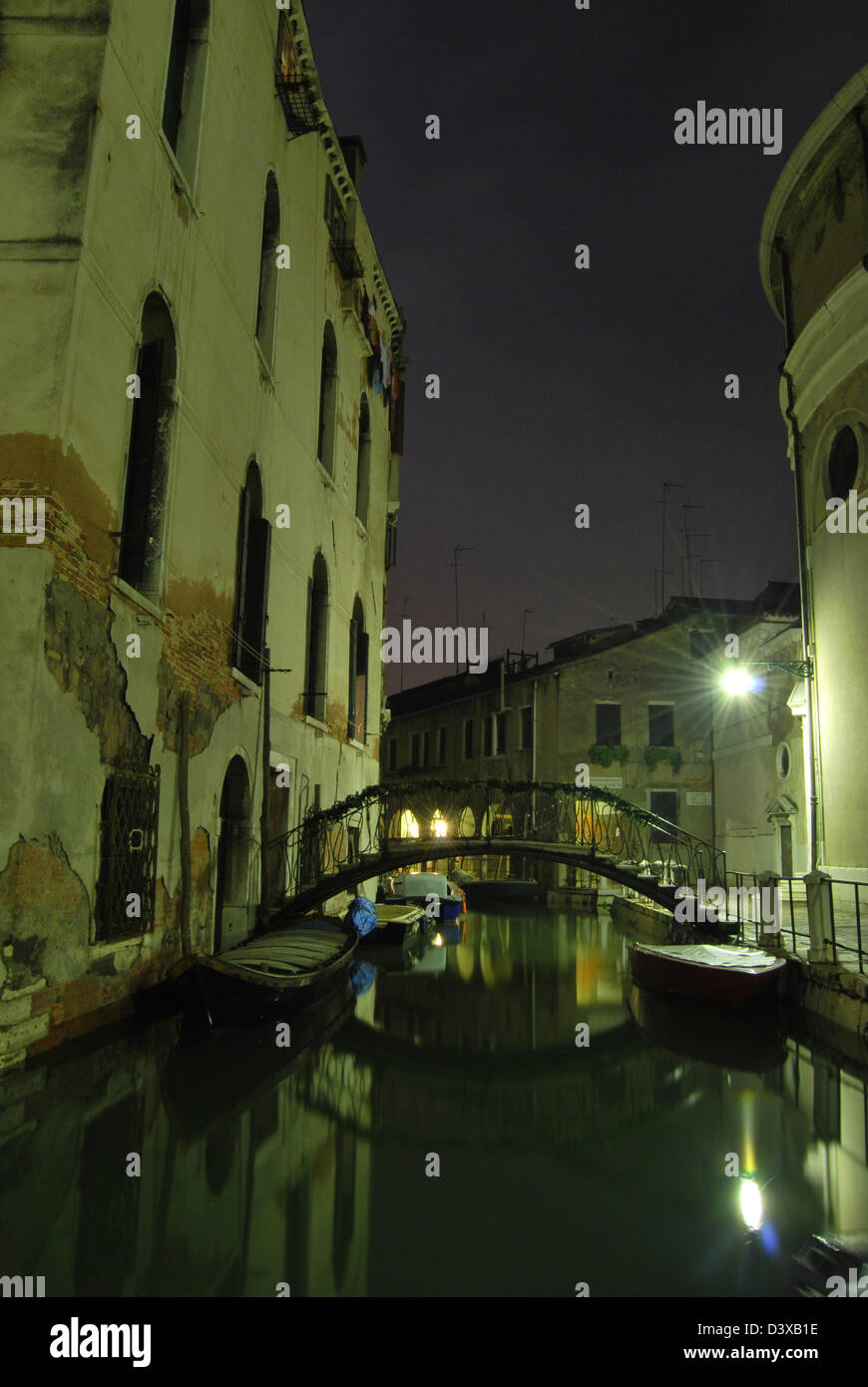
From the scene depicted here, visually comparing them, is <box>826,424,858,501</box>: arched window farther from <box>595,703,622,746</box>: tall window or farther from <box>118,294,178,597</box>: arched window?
<box>595,703,622,746</box>: tall window

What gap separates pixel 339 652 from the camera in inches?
695

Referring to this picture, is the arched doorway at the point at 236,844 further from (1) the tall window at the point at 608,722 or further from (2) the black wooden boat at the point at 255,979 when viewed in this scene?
(1) the tall window at the point at 608,722

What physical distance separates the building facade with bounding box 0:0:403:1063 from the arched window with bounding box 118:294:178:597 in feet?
0.09

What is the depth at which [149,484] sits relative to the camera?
946 cm

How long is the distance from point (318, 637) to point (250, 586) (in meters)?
4.40

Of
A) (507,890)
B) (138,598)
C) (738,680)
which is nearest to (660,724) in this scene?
(507,890)

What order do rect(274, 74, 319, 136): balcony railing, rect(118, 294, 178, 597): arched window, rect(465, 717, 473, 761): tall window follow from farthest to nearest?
rect(465, 717, 473, 761): tall window < rect(274, 74, 319, 136): balcony railing < rect(118, 294, 178, 597): arched window

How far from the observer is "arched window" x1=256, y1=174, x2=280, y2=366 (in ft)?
43.9

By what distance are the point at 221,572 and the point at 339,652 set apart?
648 centimetres

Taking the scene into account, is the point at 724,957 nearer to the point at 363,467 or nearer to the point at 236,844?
the point at 236,844

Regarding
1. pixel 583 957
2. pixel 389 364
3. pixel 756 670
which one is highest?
pixel 389 364

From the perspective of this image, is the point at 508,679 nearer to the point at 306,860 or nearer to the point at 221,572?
the point at 306,860

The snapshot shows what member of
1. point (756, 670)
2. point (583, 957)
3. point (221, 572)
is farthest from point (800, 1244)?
point (756, 670)

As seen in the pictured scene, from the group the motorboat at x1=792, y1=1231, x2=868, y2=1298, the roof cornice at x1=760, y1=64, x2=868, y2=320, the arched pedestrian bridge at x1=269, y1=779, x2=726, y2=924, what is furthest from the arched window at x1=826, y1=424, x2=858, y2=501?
the motorboat at x1=792, y1=1231, x2=868, y2=1298
